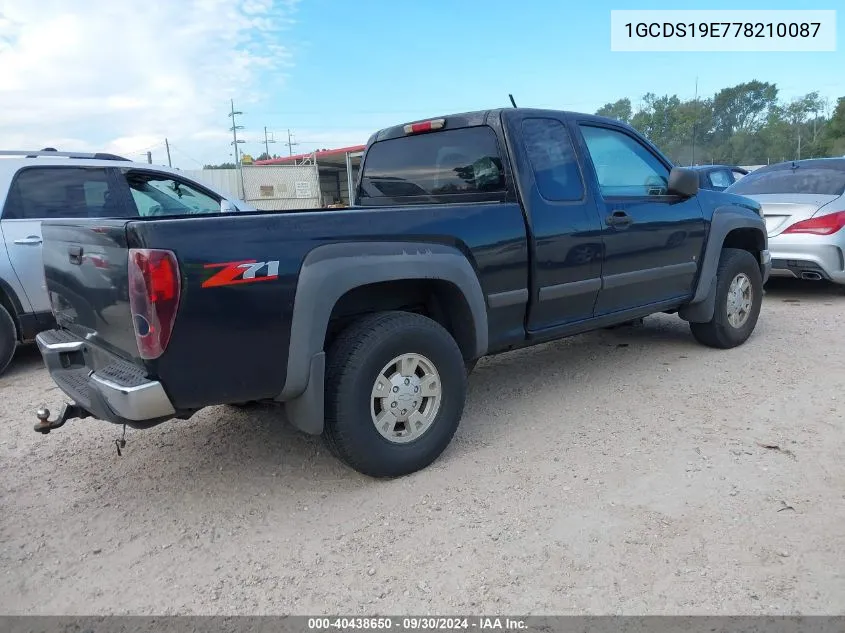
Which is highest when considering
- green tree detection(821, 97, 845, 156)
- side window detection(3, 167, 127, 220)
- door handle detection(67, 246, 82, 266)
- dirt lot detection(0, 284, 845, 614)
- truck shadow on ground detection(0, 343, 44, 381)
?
green tree detection(821, 97, 845, 156)

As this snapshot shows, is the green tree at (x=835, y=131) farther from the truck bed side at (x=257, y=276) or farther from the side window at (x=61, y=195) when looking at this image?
the truck bed side at (x=257, y=276)

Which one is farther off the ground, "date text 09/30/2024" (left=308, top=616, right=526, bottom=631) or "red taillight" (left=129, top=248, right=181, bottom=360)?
"red taillight" (left=129, top=248, right=181, bottom=360)

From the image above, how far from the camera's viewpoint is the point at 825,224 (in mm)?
7160

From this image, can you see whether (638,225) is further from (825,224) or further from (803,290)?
(803,290)

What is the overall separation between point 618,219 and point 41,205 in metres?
4.62

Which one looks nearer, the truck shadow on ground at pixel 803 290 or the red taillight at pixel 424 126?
the red taillight at pixel 424 126

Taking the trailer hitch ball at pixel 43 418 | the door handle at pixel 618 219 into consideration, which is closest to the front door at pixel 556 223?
the door handle at pixel 618 219

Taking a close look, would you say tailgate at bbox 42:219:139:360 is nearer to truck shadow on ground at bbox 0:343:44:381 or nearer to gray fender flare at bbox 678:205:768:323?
truck shadow on ground at bbox 0:343:44:381

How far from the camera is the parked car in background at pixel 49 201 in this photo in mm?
5254

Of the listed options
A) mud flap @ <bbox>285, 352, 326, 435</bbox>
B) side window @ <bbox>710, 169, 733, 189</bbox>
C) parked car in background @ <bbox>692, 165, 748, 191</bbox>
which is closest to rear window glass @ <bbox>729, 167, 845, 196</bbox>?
parked car in background @ <bbox>692, 165, 748, 191</bbox>

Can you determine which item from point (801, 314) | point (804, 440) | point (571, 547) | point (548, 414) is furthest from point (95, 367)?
point (801, 314)

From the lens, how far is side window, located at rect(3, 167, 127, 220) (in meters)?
5.34

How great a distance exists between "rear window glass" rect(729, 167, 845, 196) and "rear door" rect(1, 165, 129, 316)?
741 centimetres

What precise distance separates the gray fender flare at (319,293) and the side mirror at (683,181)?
236cm
